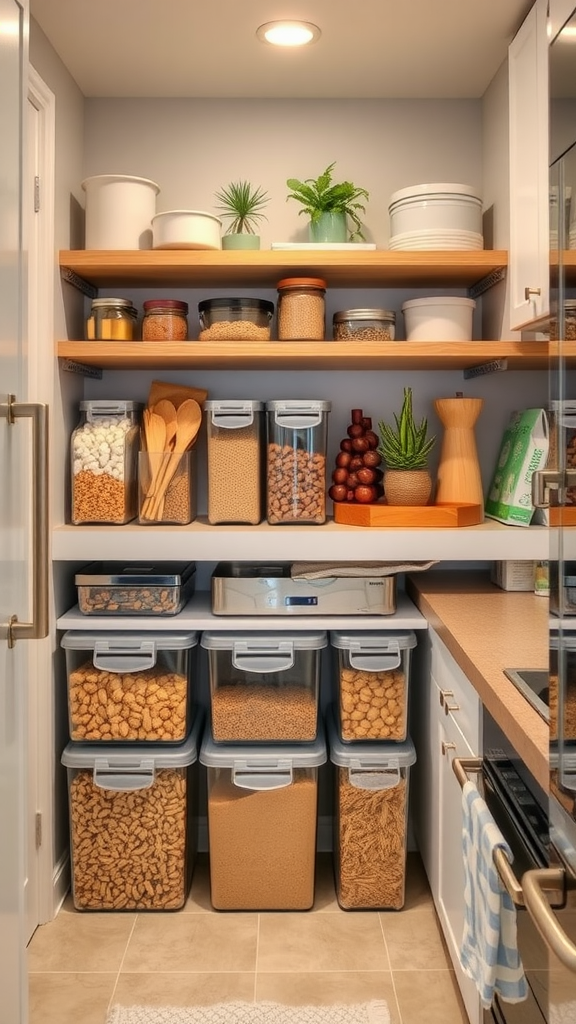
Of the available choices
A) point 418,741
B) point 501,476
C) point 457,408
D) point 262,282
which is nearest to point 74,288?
point 262,282

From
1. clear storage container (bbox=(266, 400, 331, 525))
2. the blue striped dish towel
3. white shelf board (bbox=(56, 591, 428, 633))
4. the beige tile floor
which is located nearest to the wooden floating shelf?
clear storage container (bbox=(266, 400, 331, 525))

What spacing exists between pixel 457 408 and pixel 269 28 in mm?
1113

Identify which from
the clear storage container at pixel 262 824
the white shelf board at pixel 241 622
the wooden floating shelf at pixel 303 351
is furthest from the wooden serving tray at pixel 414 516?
the clear storage container at pixel 262 824

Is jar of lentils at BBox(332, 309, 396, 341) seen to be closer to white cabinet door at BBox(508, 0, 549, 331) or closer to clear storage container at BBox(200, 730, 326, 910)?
white cabinet door at BBox(508, 0, 549, 331)

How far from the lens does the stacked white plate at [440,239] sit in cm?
247

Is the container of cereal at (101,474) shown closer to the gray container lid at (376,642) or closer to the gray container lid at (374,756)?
the gray container lid at (376,642)

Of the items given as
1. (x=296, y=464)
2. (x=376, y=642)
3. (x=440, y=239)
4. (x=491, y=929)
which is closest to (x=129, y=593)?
(x=296, y=464)

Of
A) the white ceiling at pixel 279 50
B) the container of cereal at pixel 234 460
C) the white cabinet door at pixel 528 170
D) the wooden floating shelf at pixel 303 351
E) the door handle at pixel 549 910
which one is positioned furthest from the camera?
the container of cereal at pixel 234 460

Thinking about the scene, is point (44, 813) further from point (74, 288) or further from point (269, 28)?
point (269, 28)

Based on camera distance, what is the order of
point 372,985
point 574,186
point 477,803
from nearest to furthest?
1. point 574,186
2. point 477,803
3. point 372,985

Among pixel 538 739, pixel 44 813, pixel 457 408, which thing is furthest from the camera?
pixel 457 408

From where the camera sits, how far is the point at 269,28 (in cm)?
229

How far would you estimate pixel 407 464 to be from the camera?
2541 mm

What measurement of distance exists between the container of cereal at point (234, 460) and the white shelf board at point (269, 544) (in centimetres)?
11
